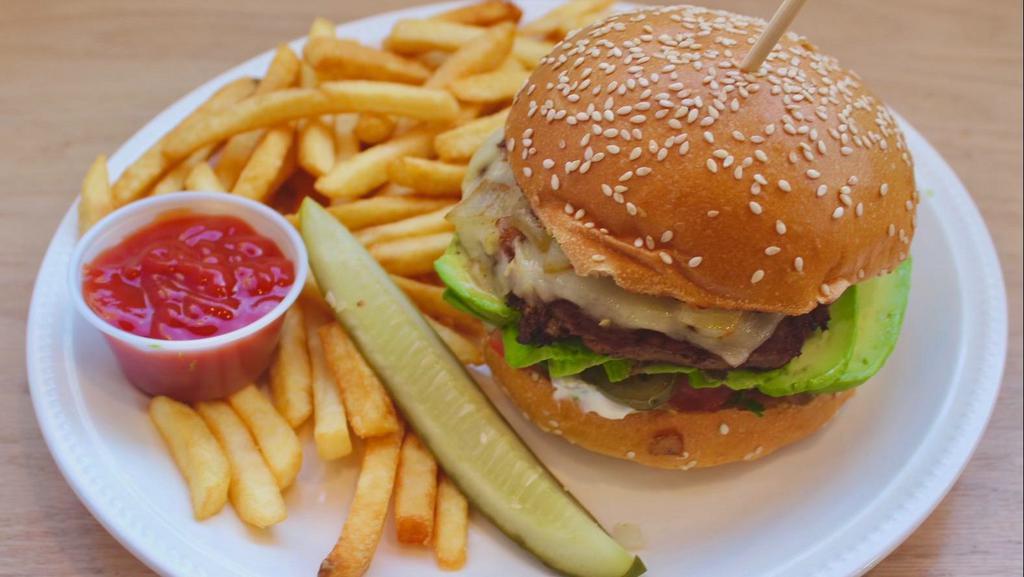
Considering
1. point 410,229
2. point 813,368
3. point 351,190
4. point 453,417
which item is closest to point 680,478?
point 813,368

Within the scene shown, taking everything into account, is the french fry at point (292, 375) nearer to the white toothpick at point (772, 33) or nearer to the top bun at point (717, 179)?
the top bun at point (717, 179)

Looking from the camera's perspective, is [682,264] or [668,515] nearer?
[682,264]

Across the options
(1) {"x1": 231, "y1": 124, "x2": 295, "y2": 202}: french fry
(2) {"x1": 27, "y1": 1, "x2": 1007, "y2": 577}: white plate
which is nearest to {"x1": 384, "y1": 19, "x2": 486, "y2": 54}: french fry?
(1) {"x1": 231, "y1": 124, "x2": 295, "y2": 202}: french fry

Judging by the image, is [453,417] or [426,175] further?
[426,175]

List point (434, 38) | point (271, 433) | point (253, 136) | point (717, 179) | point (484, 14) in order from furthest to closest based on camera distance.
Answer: point (484, 14) → point (434, 38) → point (253, 136) → point (271, 433) → point (717, 179)

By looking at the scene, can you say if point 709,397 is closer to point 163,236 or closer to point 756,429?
point 756,429

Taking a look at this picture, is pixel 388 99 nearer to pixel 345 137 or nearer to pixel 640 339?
pixel 345 137

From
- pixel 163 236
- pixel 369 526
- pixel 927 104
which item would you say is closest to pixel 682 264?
pixel 369 526
